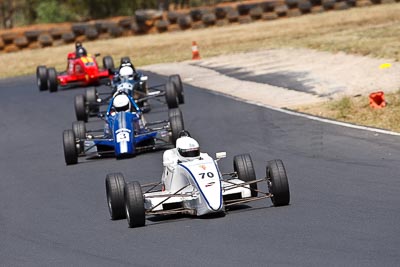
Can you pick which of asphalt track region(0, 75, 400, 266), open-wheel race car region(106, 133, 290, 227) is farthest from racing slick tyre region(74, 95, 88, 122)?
open-wheel race car region(106, 133, 290, 227)

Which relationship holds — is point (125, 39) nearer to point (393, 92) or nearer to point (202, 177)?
point (393, 92)

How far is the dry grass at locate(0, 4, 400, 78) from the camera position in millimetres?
31378

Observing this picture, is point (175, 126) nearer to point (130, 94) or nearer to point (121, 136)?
point (121, 136)

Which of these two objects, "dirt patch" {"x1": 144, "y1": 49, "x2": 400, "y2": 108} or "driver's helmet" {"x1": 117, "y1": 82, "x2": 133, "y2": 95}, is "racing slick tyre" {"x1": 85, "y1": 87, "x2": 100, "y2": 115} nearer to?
"driver's helmet" {"x1": 117, "y1": 82, "x2": 133, "y2": 95}

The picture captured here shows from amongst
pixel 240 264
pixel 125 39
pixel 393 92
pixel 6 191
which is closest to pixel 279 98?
pixel 393 92

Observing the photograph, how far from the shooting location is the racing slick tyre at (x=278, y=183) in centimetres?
1160

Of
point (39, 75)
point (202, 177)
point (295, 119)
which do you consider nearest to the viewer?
point (202, 177)

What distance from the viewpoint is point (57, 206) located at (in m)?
13.6

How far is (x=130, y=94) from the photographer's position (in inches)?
865

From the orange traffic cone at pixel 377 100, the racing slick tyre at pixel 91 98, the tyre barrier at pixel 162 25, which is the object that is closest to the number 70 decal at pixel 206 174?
the orange traffic cone at pixel 377 100

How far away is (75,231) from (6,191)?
3776 millimetres

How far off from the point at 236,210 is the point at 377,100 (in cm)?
792

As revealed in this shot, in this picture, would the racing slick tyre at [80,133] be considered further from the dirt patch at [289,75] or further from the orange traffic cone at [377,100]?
the orange traffic cone at [377,100]

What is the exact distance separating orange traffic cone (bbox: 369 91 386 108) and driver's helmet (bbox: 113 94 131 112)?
455cm
